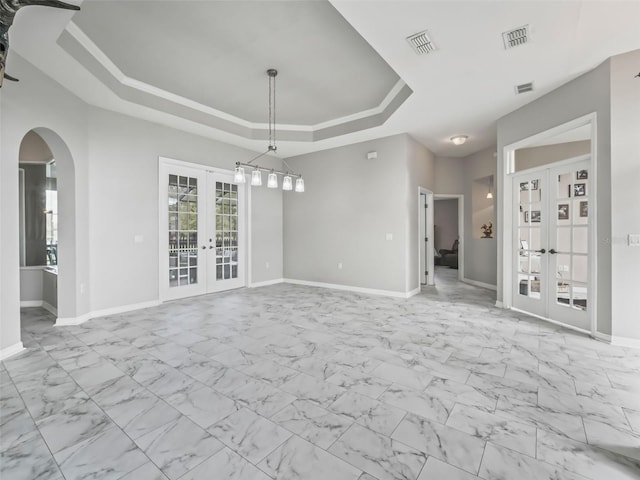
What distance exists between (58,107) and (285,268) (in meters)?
5.16

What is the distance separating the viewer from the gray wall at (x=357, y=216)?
19.1ft

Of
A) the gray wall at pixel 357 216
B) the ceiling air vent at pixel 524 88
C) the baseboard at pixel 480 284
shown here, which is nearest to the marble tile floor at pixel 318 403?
the gray wall at pixel 357 216

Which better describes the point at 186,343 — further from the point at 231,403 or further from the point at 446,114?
the point at 446,114

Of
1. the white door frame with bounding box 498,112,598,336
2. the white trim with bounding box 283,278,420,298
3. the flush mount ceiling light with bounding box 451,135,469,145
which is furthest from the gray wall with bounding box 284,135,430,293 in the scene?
the white door frame with bounding box 498,112,598,336

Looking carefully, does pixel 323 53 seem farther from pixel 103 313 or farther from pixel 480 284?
pixel 480 284

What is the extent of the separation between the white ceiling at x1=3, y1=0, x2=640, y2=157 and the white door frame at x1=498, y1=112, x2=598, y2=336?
0.57 meters

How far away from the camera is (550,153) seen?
207 inches

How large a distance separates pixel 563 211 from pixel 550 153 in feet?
5.99

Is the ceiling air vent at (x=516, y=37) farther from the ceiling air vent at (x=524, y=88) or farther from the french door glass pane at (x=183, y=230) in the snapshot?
the french door glass pane at (x=183, y=230)

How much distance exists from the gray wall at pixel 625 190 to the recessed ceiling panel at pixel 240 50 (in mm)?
2570

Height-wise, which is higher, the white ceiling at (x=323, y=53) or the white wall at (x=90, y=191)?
the white ceiling at (x=323, y=53)

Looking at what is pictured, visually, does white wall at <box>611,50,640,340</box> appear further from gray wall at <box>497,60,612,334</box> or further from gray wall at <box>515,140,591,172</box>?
gray wall at <box>515,140,591,172</box>

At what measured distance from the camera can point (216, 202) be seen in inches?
244

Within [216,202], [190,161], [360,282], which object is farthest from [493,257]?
[190,161]
